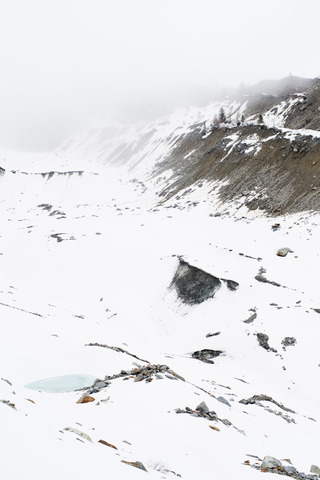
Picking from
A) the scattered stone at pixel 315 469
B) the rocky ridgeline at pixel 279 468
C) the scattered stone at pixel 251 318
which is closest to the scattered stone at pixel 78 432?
the rocky ridgeline at pixel 279 468

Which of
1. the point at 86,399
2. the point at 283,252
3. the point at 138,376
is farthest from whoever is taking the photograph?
the point at 283,252

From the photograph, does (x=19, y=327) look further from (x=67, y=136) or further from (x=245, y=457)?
(x=67, y=136)

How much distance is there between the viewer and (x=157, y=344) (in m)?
21.3

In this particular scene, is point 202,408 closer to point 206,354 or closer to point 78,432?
point 78,432

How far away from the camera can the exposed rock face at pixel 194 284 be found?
23650 millimetres

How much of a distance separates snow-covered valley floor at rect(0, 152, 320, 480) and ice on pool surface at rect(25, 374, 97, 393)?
298 mm

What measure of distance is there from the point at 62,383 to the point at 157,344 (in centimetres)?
1107

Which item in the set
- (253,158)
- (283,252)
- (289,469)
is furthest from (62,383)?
(253,158)

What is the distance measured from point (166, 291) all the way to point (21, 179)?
68.3 m

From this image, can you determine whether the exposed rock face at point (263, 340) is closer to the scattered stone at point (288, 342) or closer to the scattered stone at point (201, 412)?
the scattered stone at point (288, 342)

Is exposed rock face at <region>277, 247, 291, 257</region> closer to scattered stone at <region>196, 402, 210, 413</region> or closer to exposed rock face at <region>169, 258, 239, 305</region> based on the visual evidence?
exposed rock face at <region>169, 258, 239, 305</region>

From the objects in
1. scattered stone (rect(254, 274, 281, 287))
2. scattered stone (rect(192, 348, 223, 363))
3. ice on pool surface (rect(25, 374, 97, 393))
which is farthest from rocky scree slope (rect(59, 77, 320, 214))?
ice on pool surface (rect(25, 374, 97, 393))

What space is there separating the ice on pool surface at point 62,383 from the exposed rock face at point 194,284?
537 inches

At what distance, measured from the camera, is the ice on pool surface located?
33.2 ft
